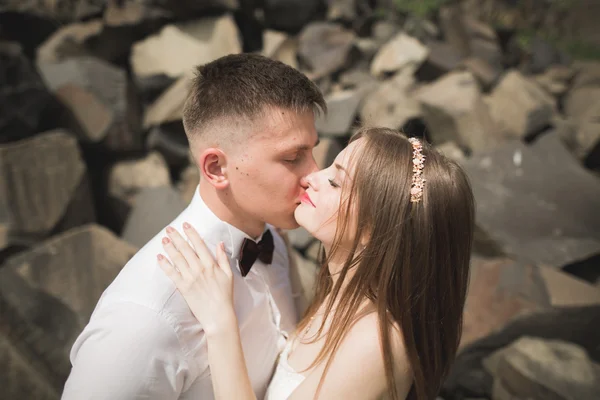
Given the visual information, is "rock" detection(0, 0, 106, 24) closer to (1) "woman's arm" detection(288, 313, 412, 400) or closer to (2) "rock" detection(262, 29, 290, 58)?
(2) "rock" detection(262, 29, 290, 58)

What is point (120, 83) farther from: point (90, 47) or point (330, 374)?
point (330, 374)

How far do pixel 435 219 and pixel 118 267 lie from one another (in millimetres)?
2110

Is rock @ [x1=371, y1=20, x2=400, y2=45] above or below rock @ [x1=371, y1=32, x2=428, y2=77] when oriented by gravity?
above

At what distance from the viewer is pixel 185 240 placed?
5.05 feet

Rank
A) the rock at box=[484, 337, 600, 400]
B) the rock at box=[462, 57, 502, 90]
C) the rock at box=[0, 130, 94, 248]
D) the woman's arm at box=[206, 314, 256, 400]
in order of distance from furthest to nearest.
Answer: the rock at box=[462, 57, 502, 90], the rock at box=[0, 130, 94, 248], the rock at box=[484, 337, 600, 400], the woman's arm at box=[206, 314, 256, 400]

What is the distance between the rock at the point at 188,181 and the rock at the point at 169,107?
532 mm

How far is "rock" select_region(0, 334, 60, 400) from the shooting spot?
2.34 metres

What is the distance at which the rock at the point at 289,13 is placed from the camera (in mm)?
6383

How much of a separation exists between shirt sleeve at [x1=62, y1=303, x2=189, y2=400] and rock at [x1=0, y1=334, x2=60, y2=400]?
4.22 feet

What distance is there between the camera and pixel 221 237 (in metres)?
1.65

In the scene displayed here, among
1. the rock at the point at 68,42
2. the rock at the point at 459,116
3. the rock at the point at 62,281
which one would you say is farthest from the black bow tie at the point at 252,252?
the rock at the point at 68,42

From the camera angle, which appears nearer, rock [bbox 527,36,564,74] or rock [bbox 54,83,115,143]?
rock [bbox 54,83,115,143]

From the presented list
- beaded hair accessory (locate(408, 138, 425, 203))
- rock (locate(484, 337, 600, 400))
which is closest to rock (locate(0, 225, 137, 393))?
beaded hair accessory (locate(408, 138, 425, 203))

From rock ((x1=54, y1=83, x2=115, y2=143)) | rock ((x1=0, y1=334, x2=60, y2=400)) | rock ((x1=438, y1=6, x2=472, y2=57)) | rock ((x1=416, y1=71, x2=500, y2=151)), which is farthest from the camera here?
rock ((x1=438, y1=6, x2=472, y2=57))
